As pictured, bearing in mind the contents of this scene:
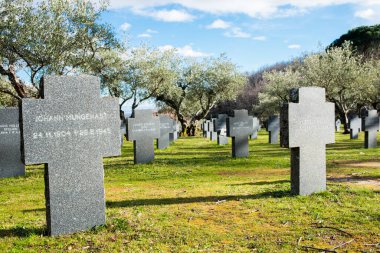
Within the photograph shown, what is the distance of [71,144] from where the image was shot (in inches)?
220

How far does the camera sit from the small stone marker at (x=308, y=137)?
24.7 feet

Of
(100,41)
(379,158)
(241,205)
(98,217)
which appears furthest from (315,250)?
(100,41)

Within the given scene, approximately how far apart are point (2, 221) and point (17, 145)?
604cm

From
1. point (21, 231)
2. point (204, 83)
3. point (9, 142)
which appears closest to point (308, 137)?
point (21, 231)

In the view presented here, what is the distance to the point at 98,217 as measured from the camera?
5852mm

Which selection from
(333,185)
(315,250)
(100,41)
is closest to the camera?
(315,250)

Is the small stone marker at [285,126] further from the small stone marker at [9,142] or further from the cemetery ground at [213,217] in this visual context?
the small stone marker at [9,142]

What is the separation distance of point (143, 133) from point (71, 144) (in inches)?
364

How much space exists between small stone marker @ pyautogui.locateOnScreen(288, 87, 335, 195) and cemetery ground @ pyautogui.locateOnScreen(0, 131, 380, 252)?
1.04 feet

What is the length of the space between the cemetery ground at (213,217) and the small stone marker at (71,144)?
1.10 feet

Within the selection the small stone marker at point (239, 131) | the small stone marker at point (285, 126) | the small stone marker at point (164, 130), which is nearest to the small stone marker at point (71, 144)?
the small stone marker at point (285, 126)

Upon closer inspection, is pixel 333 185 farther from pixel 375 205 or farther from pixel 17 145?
pixel 17 145

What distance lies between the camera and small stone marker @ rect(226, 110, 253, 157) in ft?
52.0

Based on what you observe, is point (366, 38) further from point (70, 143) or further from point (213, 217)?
point (70, 143)
